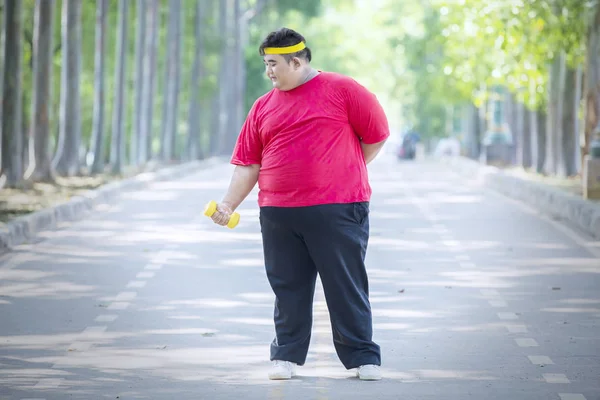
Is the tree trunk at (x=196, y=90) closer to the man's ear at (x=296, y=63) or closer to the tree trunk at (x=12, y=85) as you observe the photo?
the tree trunk at (x=12, y=85)

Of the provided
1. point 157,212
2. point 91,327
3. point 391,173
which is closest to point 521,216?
point 157,212

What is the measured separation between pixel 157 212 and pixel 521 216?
5.66m

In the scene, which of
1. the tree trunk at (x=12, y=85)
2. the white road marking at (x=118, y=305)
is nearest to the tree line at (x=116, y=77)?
the tree trunk at (x=12, y=85)

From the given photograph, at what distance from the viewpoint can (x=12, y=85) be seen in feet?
99.6

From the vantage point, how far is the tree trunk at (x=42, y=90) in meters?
34.1

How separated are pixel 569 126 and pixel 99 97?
11.9 m

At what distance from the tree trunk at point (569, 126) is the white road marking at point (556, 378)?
29.0 m

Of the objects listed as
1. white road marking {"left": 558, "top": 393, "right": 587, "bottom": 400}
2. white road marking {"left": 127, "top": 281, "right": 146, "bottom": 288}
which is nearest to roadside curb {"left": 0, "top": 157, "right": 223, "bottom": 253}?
white road marking {"left": 127, "top": 281, "right": 146, "bottom": 288}

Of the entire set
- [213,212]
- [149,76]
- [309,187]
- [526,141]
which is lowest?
[526,141]

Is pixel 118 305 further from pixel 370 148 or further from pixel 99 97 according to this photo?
pixel 99 97

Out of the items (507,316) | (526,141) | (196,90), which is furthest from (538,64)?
(196,90)

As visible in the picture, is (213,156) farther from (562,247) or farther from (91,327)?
(91,327)

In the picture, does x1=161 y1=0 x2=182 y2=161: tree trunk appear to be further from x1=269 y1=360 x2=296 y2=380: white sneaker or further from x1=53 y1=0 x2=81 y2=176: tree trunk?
x1=269 y1=360 x2=296 y2=380: white sneaker

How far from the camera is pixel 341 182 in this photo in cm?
918
